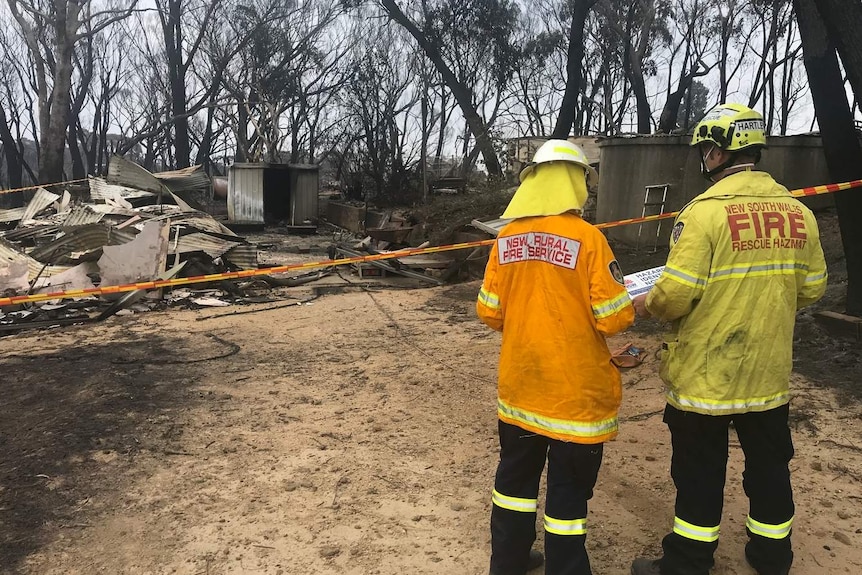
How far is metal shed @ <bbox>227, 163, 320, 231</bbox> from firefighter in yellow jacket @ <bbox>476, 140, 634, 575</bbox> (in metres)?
18.8

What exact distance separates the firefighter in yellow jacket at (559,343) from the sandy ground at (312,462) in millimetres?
624

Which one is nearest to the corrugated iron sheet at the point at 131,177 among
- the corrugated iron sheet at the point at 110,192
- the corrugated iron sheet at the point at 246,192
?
the corrugated iron sheet at the point at 110,192

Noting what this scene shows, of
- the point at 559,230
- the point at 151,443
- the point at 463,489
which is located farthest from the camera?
the point at 151,443

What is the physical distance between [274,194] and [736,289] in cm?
2296

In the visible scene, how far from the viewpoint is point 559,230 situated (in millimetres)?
2596

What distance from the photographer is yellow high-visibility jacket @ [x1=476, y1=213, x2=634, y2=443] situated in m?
2.56

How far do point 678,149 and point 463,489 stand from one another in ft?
30.5

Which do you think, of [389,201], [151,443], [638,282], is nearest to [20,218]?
[389,201]

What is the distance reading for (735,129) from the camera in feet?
8.93

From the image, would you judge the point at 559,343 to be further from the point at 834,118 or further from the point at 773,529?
the point at 834,118

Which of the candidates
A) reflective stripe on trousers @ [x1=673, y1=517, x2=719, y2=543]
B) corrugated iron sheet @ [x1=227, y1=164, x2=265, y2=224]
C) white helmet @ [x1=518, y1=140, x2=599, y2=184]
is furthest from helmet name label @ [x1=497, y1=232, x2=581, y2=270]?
corrugated iron sheet @ [x1=227, y1=164, x2=265, y2=224]

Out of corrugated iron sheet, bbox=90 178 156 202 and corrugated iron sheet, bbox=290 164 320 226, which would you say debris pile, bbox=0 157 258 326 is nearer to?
corrugated iron sheet, bbox=90 178 156 202

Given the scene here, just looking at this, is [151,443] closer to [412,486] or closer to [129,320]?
[412,486]

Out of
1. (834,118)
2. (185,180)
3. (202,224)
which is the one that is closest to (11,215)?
(185,180)
